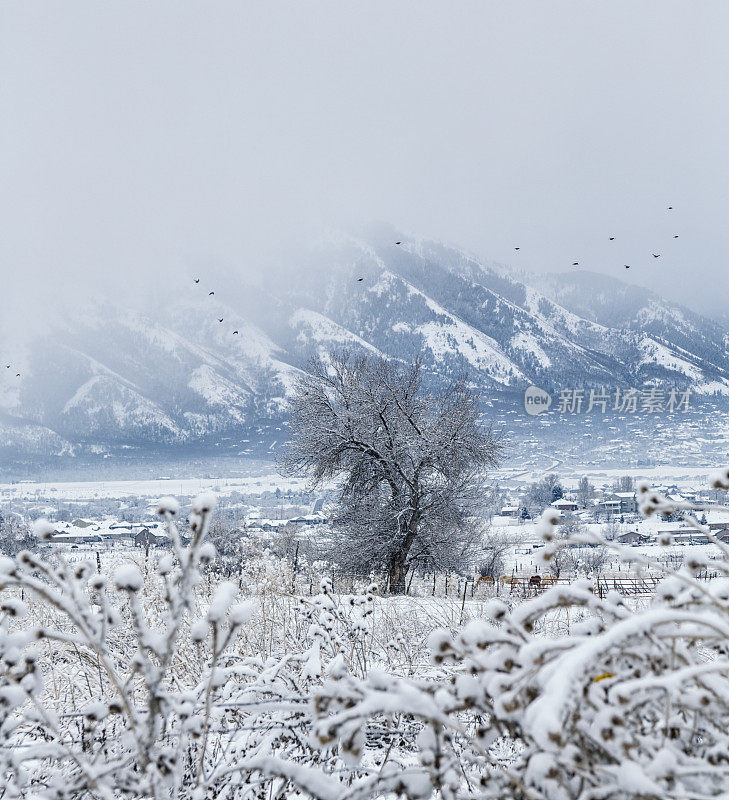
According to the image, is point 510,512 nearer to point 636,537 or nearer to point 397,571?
point 397,571

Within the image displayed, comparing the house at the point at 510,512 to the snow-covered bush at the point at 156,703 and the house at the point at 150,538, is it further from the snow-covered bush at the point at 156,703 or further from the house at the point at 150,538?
the snow-covered bush at the point at 156,703

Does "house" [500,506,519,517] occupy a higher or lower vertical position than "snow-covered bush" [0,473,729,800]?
lower

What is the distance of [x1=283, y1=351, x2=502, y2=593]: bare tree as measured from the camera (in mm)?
15258

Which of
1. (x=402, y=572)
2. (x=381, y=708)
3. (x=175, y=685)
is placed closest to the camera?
(x=381, y=708)

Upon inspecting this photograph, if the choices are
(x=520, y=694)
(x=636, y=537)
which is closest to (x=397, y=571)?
(x=636, y=537)

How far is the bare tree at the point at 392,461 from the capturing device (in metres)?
15.3

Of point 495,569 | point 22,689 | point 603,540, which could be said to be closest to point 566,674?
point 603,540

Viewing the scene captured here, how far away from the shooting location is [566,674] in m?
0.67

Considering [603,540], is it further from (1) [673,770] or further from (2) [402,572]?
(2) [402,572]

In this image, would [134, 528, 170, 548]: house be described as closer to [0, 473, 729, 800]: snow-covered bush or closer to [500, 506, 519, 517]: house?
[0, 473, 729, 800]: snow-covered bush

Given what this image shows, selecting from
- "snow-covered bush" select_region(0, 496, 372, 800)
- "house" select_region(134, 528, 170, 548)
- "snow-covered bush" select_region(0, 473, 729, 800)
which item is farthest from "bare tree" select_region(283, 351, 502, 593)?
"snow-covered bush" select_region(0, 473, 729, 800)

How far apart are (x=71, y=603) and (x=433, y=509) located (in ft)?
48.9

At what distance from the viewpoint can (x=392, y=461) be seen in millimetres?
15367

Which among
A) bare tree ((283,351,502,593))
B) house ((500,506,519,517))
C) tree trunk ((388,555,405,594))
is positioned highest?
bare tree ((283,351,502,593))
